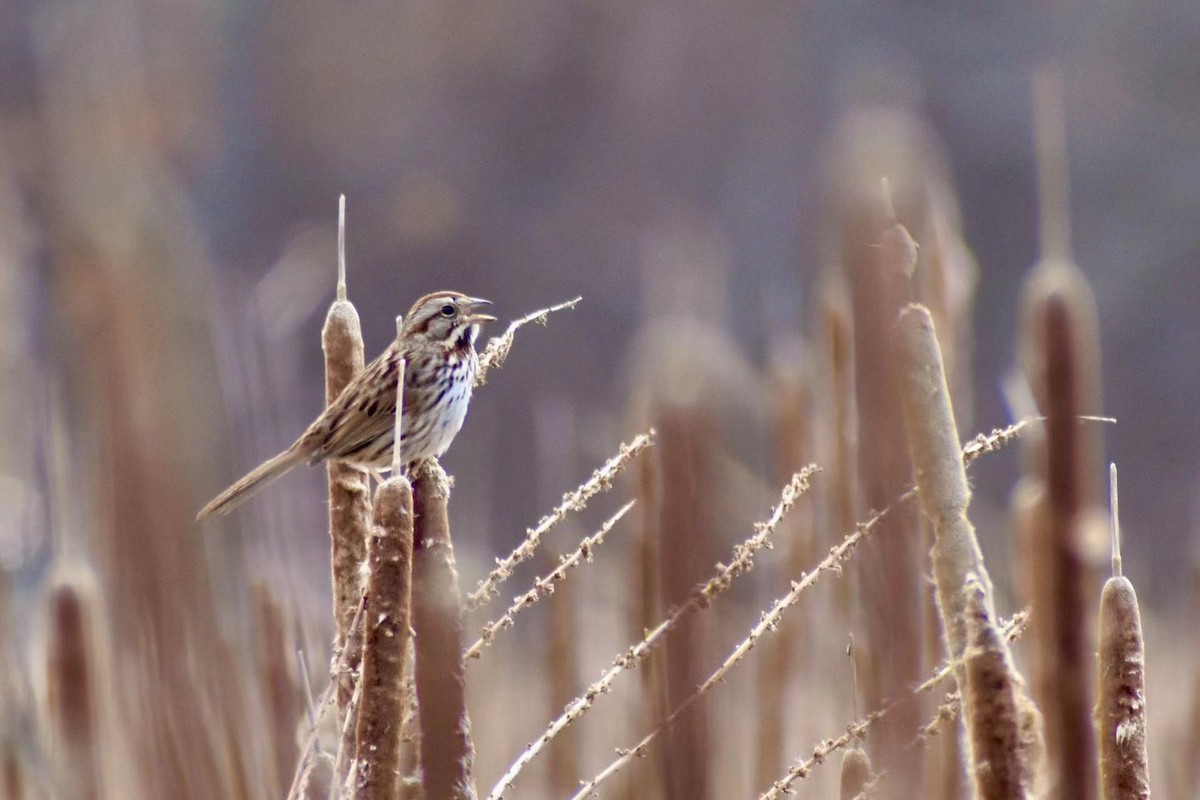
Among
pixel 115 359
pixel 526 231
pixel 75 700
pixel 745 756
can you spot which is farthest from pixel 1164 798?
pixel 526 231

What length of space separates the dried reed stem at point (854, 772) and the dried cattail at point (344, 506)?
49 cm

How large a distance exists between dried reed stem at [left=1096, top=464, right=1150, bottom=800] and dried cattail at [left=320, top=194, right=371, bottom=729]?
2.24 ft

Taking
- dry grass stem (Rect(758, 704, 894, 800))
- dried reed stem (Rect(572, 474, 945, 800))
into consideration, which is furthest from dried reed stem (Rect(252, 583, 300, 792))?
dry grass stem (Rect(758, 704, 894, 800))

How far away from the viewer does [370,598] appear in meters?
1.26

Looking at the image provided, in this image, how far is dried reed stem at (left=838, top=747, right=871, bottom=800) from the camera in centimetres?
155

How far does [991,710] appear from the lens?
4.00 ft

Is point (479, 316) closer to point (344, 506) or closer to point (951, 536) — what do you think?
point (344, 506)

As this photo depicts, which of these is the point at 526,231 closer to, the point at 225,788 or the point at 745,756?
the point at 745,756

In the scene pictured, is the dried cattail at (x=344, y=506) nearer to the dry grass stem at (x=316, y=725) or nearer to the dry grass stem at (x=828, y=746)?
the dry grass stem at (x=316, y=725)

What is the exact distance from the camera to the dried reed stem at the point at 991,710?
1.21 m

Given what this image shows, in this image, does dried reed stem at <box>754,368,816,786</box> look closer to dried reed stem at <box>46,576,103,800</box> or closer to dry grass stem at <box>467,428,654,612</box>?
dry grass stem at <box>467,428,654,612</box>

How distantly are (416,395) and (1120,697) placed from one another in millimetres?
2245

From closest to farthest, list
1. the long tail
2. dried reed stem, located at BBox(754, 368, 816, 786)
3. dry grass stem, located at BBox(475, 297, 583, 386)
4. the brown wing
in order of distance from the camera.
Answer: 1. dry grass stem, located at BBox(475, 297, 583, 386)
2. dried reed stem, located at BBox(754, 368, 816, 786)
3. the long tail
4. the brown wing

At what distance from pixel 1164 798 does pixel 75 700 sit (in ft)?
7.49
